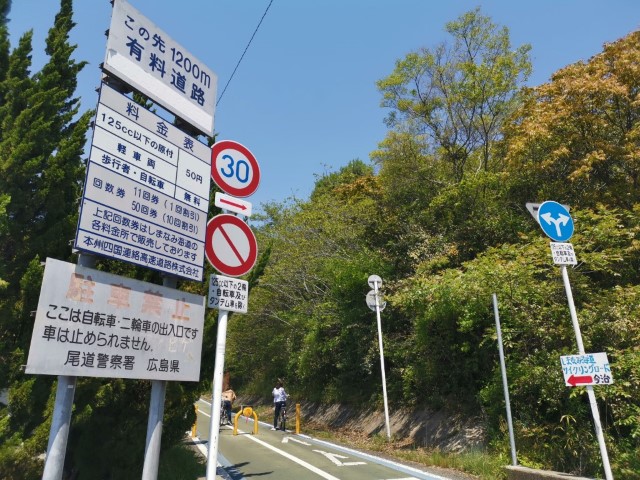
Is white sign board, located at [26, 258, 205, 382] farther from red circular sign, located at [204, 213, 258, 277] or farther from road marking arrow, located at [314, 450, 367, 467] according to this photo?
road marking arrow, located at [314, 450, 367, 467]

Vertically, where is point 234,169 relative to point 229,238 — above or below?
above

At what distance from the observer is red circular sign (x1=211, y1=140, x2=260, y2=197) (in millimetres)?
4281

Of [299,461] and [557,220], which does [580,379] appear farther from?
[299,461]

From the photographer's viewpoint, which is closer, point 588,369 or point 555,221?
point 588,369

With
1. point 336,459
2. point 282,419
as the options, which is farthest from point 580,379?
point 282,419

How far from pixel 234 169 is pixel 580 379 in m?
4.92

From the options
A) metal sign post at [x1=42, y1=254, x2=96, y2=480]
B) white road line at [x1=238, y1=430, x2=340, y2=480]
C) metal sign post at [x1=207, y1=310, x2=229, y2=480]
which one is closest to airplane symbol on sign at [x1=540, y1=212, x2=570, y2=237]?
metal sign post at [x1=207, y1=310, x2=229, y2=480]

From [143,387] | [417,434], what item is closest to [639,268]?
[417,434]

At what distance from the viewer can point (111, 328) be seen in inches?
140

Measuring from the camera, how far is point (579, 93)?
38.0 feet

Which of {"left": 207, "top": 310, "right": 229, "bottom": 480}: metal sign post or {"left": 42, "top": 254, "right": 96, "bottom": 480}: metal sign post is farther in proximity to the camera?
{"left": 207, "top": 310, "right": 229, "bottom": 480}: metal sign post

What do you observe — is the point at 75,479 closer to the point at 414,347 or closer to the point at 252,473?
the point at 252,473

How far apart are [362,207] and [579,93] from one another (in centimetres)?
912

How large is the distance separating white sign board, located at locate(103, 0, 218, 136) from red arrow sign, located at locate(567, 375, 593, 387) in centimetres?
541
